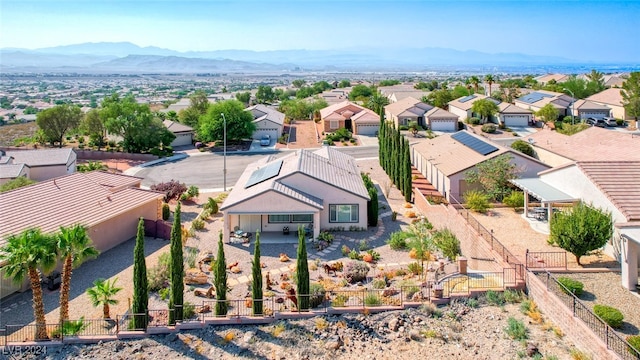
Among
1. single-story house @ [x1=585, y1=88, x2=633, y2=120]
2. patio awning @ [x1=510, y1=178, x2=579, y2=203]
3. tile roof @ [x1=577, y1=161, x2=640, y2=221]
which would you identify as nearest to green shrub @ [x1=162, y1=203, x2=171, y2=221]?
patio awning @ [x1=510, y1=178, x2=579, y2=203]

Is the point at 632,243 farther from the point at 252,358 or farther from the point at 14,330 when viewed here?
the point at 14,330

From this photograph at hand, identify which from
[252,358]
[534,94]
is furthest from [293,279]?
[534,94]

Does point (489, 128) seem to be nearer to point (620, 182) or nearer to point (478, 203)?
point (478, 203)

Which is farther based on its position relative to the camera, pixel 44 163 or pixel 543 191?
pixel 44 163

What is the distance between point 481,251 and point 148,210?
75.2ft

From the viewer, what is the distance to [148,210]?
121 ft

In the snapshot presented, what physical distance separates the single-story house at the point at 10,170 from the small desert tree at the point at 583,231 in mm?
43402

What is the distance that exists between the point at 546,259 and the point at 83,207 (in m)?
27.2

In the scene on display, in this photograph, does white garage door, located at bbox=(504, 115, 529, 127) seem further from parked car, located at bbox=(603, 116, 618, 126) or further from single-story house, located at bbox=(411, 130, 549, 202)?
single-story house, located at bbox=(411, 130, 549, 202)

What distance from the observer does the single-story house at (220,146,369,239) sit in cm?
3359

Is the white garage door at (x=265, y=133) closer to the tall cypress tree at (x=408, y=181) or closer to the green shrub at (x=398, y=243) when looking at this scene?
the tall cypress tree at (x=408, y=181)

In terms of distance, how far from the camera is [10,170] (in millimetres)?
45938

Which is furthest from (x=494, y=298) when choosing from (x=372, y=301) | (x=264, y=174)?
(x=264, y=174)

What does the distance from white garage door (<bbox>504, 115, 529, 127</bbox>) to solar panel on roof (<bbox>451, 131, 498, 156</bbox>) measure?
3580 centimetres
